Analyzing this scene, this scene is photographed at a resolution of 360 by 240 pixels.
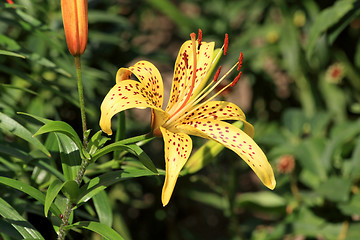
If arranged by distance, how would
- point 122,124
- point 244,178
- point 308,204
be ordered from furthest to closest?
point 244,178 → point 308,204 → point 122,124

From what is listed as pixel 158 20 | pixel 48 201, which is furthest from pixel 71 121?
pixel 158 20

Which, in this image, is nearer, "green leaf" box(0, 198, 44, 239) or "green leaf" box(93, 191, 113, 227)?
"green leaf" box(0, 198, 44, 239)

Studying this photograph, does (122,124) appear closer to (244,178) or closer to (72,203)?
(72,203)

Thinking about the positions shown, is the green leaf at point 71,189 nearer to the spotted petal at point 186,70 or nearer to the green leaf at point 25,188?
the green leaf at point 25,188

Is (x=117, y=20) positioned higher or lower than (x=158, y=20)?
lower

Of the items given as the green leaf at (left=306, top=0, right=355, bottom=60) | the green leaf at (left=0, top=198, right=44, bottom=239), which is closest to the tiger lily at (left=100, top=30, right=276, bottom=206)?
the green leaf at (left=0, top=198, right=44, bottom=239)

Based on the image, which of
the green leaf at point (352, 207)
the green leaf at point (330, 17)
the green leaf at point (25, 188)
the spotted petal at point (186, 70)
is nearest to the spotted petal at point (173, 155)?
the spotted petal at point (186, 70)

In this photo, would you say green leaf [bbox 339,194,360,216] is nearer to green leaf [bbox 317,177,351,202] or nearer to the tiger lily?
green leaf [bbox 317,177,351,202]
